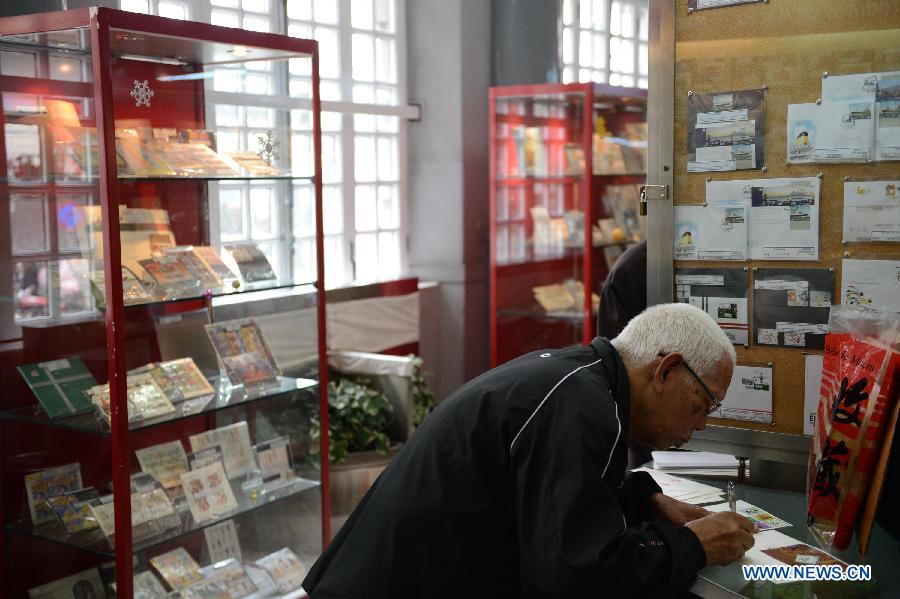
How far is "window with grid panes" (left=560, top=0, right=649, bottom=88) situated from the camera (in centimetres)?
775

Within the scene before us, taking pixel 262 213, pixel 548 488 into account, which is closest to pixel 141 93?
pixel 262 213

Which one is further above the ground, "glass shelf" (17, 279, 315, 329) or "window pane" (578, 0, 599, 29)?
Answer: "window pane" (578, 0, 599, 29)

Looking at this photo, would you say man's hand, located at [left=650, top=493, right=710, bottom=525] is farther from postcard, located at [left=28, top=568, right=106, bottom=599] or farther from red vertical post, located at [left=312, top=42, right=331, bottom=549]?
postcard, located at [left=28, top=568, right=106, bottom=599]

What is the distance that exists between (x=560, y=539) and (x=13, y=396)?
8.58ft

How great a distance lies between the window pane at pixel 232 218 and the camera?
416 centimetres

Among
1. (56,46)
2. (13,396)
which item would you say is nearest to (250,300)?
(13,396)

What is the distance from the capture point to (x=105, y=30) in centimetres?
330

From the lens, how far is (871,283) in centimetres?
258

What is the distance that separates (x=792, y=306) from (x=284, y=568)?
255cm

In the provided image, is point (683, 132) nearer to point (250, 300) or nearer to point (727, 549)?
point (727, 549)

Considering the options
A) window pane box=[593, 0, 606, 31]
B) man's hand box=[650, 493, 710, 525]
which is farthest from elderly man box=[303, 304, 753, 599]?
window pane box=[593, 0, 606, 31]

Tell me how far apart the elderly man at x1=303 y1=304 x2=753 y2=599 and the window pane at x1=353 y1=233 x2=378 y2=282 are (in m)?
4.00

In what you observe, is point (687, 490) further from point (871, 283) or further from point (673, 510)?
point (871, 283)

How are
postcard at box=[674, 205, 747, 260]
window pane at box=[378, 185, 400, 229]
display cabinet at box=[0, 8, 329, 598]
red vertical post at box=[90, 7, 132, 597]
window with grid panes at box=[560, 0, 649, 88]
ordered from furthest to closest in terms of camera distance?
1. window with grid panes at box=[560, 0, 649, 88]
2. window pane at box=[378, 185, 400, 229]
3. display cabinet at box=[0, 8, 329, 598]
4. red vertical post at box=[90, 7, 132, 597]
5. postcard at box=[674, 205, 747, 260]
